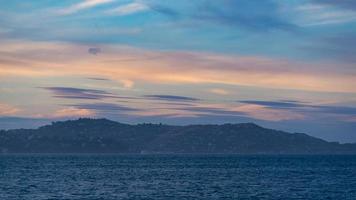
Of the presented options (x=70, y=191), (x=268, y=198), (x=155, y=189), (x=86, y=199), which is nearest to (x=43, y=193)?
(x=70, y=191)

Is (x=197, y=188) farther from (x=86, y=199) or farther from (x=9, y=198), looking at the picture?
(x=9, y=198)

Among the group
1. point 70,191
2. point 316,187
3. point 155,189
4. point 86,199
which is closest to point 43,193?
point 70,191

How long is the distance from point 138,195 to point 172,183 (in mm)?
24461

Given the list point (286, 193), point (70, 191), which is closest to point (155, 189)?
point (70, 191)

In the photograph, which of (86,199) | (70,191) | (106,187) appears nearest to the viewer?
(86,199)

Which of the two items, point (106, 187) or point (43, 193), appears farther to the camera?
point (106, 187)

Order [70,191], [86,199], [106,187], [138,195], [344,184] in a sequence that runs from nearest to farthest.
Answer: 1. [86,199]
2. [138,195]
3. [70,191]
4. [106,187]
5. [344,184]

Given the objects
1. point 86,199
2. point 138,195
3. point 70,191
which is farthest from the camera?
point 70,191

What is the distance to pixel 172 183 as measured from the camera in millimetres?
115500

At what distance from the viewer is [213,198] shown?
283 ft

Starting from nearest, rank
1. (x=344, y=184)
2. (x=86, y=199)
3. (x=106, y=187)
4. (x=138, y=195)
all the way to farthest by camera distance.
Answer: (x=86, y=199) → (x=138, y=195) → (x=106, y=187) → (x=344, y=184)

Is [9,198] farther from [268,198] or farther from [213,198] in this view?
[268,198]

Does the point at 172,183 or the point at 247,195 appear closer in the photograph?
the point at 247,195

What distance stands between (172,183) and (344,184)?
31.9 m
